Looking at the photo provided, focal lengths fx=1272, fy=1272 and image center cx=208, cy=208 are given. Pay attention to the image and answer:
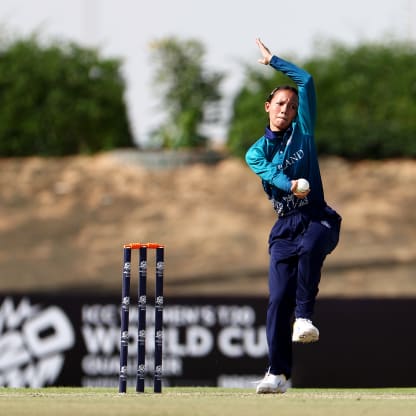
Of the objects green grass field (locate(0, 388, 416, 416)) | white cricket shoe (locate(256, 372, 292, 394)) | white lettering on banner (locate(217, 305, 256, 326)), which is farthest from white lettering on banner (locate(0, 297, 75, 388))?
white cricket shoe (locate(256, 372, 292, 394))

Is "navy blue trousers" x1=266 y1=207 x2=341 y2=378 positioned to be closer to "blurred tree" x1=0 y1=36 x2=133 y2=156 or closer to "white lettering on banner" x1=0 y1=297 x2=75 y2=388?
"white lettering on banner" x1=0 y1=297 x2=75 y2=388

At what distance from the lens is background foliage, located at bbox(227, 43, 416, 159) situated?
3522cm

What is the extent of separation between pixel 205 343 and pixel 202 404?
28.9ft

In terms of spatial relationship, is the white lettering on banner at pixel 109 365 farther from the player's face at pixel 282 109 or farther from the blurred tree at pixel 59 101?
the blurred tree at pixel 59 101

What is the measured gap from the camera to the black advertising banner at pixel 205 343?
50.4 feet

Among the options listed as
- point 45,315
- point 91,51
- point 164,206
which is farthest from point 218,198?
point 45,315

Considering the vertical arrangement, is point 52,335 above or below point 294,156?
below

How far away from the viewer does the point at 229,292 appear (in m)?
29.0

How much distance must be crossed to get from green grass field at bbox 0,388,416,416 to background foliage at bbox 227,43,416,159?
88.6ft

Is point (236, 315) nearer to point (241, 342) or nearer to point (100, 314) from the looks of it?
point (241, 342)

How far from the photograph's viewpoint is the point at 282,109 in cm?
777

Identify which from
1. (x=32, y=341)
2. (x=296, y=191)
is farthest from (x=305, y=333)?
(x=32, y=341)

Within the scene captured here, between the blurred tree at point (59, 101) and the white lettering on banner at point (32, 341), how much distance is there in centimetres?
2075

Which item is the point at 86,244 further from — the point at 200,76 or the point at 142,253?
the point at 142,253
